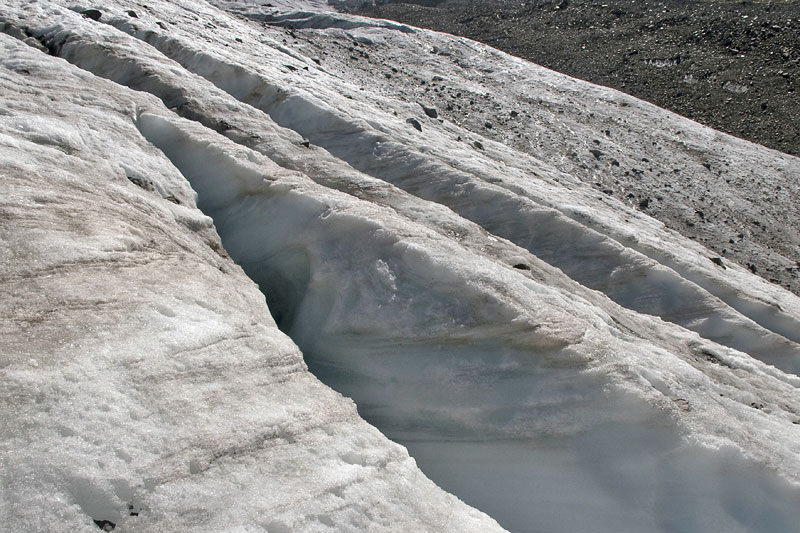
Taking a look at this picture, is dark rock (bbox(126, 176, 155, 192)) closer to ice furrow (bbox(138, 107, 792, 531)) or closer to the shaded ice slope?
the shaded ice slope

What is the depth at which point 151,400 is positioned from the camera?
3.53 metres

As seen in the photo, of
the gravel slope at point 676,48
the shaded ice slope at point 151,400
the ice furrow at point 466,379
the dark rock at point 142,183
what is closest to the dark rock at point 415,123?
the ice furrow at point 466,379

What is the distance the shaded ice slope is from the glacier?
0.01 m

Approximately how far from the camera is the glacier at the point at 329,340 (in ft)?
11.1

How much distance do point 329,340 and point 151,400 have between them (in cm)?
208

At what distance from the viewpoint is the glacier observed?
3.38 meters

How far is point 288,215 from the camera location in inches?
250

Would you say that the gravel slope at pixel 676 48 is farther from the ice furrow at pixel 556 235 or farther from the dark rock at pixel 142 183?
the dark rock at pixel 142 183

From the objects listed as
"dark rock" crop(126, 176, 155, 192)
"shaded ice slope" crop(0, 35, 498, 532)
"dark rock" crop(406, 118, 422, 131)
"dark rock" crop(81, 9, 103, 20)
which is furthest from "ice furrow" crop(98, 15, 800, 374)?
"shaded ice slope" crop(0, 35, 498, 532)

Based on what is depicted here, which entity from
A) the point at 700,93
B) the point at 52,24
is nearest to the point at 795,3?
the point at 700,93

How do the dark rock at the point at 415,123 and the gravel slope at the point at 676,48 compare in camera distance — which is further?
the gravel slope at the point at 676,48

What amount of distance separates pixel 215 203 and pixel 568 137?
10.9 m

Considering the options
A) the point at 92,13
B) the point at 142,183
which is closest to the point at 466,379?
the point at 142,183

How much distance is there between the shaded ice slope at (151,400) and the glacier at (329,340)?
0.01 metres
